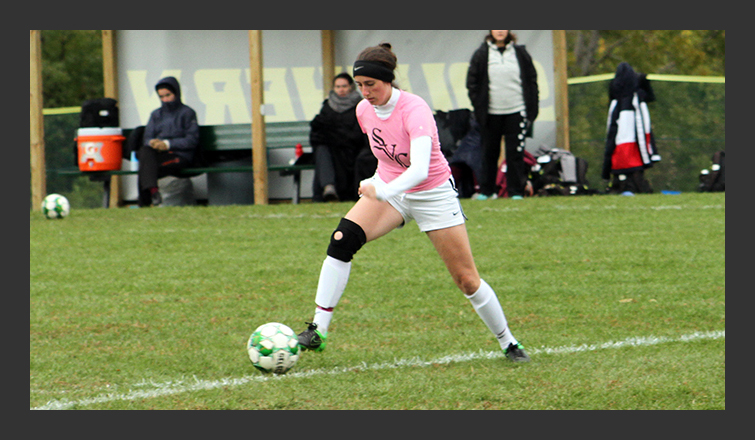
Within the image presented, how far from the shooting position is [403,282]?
28.9 ft

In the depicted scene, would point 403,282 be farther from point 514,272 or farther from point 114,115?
point 114,115

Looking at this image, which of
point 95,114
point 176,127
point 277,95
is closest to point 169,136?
point 176,127

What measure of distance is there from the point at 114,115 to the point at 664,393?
13.6m

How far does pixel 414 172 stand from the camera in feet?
17.7

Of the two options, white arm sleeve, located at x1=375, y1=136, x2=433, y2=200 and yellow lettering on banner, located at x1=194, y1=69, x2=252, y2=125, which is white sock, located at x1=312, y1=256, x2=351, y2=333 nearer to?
white arm sleeve, located at x1=375, y1=136, x2=433, y2=200

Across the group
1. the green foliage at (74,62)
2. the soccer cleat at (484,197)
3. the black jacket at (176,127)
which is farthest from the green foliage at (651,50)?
the black jacket at (176,127)

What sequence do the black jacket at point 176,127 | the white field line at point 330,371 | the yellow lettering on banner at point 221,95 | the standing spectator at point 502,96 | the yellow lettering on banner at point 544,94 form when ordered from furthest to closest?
the yellow lettering on banner at point 221,95 → the yellow lettering on banner at point 544,94 → the black jacket at point 176,127 → the standing spectator at point 502,96 → the white field line at point 330,371

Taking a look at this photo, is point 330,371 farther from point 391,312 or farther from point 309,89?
point 309,89

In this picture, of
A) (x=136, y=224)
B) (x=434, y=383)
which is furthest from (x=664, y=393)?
(x=136, y=224)

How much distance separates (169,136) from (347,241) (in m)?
10.1

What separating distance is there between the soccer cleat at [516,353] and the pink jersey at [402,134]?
3.62ft

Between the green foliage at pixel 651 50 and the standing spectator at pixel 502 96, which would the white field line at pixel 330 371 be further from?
the green foliage at pixel 651 50

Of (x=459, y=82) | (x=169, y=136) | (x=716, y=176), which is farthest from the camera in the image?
(x=459, y=82)

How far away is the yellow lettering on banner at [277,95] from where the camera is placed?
17.8m
